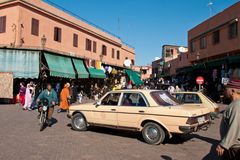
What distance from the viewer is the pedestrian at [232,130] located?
3623 millimetres

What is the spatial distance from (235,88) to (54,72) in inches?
746

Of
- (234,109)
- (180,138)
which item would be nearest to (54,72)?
(180,138)

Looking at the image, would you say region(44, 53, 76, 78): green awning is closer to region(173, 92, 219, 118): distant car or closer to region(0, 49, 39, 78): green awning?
region(0, 49, 39, 78): green awning

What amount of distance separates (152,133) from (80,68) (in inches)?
727

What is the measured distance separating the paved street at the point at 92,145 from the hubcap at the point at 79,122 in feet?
0.98

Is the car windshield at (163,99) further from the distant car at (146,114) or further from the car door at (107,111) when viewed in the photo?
the car door at (107,111)

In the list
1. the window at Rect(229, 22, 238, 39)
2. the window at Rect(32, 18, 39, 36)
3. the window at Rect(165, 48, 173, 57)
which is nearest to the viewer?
the window at Rect(32, 18, 39, 36)

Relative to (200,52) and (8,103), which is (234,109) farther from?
(200,52)

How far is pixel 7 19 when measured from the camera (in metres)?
21.4

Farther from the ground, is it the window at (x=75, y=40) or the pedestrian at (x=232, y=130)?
the window at (x=75, y=40)

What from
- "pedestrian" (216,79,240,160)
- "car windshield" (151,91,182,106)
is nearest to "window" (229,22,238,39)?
"car windshield" (151,91,182,106)

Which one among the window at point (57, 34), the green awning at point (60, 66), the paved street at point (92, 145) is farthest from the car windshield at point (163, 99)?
the window at point (57, 34)

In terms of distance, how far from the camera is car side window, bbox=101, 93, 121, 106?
9.62 m

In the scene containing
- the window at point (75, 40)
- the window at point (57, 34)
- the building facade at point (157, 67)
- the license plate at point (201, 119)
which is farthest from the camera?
the building facade at point (157, 67)
